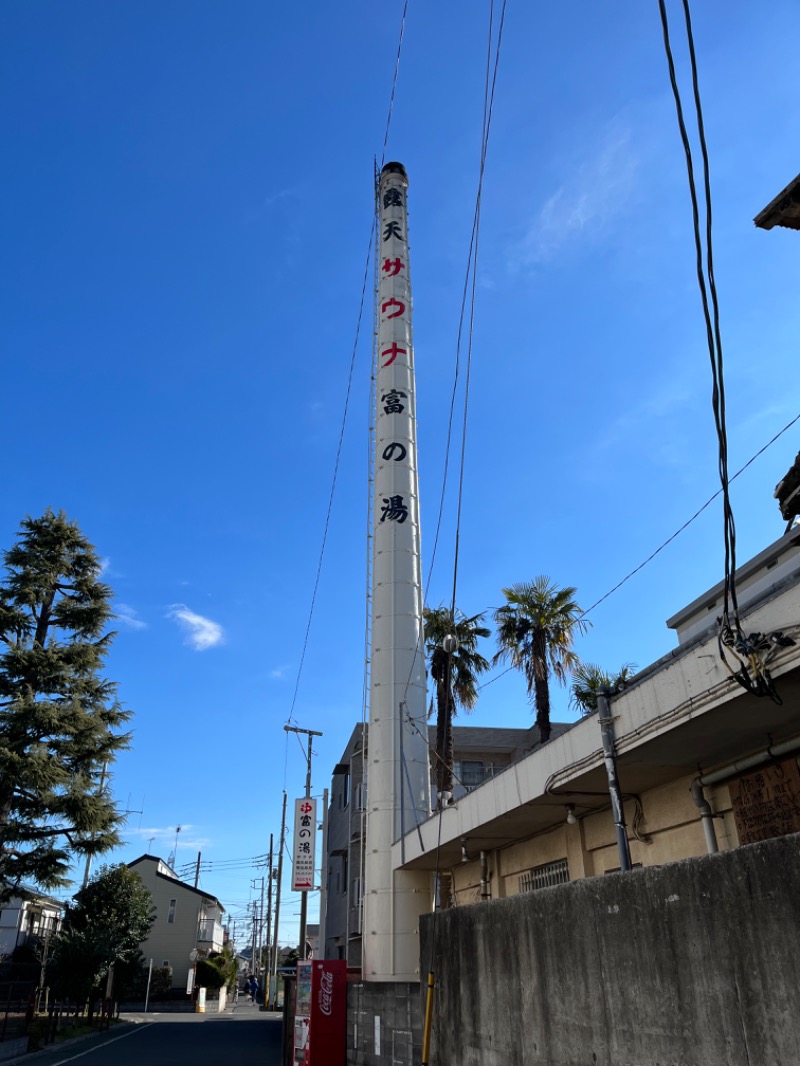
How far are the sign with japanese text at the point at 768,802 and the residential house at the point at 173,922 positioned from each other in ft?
196

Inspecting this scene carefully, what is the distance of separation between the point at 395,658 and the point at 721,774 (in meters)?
14.1

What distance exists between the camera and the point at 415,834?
745 inches

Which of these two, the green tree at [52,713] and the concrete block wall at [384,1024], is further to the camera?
the green tree at [52,713]

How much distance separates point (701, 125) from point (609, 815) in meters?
10.4

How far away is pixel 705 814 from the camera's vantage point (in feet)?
33.7

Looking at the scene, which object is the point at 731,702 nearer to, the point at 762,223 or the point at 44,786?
the point at 762,223

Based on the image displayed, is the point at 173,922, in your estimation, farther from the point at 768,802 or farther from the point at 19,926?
the point at 768,802

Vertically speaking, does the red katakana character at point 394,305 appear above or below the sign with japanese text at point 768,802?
above

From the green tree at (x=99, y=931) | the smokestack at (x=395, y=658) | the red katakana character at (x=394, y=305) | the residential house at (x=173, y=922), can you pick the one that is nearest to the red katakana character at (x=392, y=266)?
the smokestack at (x=395, y=658)

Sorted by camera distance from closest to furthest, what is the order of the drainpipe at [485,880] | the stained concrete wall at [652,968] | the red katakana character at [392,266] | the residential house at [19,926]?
1. the stained concrete wall at [652,968]
2. the drainpipe at [485,880]
3. the red katakana character at [392,266]
4. the residential house at [19,926]

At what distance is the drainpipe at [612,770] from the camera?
8728mm

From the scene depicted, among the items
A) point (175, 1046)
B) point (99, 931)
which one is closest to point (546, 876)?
point (175, 1046)

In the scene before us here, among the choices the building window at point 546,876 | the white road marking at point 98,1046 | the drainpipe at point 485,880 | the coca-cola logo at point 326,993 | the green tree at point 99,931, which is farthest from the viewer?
the green tree at point 99,931

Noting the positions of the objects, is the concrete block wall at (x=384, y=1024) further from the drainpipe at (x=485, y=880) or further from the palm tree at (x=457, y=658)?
the palm tree at (x=457, y=658)
